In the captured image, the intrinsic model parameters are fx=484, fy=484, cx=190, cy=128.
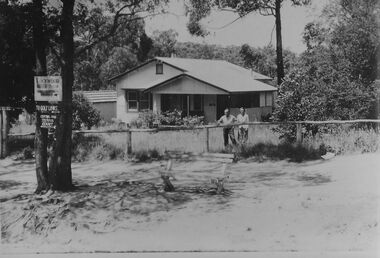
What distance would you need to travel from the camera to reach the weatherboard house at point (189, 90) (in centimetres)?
2852

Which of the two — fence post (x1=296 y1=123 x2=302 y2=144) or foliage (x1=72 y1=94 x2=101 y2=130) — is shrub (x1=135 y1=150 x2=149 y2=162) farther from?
foliage (x1=72 y1=94 x2=101 y2=130)

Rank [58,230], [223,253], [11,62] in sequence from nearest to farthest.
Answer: [223,253], [58,230], [11,62]

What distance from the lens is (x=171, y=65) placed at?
3098 centimetres

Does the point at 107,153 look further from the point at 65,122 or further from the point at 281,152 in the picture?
the point at 281,152

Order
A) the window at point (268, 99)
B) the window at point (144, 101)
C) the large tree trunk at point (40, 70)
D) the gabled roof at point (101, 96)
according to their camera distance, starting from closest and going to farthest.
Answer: the large tree trunk at point (40, 70) → the window at point (144, 101) → the window at point (268, 99) → the gabled roof at point (101, 96)

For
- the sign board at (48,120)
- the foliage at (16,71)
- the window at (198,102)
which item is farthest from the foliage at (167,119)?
the sign board at (48,120)

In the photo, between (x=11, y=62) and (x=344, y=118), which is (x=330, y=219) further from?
(x=11, y=62)

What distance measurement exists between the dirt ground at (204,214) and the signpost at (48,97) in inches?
62.8

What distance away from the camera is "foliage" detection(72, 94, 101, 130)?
76.7ft

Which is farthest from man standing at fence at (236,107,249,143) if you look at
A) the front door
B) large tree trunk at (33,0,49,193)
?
the front door

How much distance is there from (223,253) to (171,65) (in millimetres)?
24705

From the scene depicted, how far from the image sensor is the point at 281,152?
14.1m

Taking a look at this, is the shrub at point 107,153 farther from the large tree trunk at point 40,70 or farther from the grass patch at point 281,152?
the large tree trunk at point 40,70

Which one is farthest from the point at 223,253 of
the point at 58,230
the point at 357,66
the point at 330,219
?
the point at 357,66
